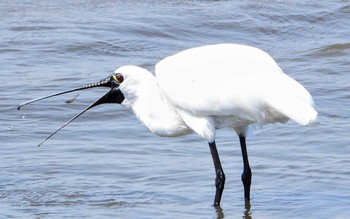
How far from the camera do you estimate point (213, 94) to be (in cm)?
749

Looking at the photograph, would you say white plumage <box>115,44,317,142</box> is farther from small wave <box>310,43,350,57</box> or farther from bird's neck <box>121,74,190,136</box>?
small wave <box>310,43,350,57</box>

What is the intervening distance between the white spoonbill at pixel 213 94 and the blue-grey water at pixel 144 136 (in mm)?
448

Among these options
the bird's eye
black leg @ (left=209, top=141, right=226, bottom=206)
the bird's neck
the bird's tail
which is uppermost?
the bird's tail

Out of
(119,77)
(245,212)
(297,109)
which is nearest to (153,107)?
(119,77)

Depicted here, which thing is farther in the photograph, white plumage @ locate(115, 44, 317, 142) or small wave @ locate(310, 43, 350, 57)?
small wave @ locate(310, 43, 350, 57)

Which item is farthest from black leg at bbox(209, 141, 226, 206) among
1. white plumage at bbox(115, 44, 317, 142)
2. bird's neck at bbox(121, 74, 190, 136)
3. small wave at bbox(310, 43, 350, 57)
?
small wave at bbox(310, 43, 350, 57)

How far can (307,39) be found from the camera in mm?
14633

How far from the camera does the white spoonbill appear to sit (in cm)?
725

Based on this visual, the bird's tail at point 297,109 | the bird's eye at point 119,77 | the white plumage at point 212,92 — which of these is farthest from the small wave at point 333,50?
the bird's tail at point 297,109

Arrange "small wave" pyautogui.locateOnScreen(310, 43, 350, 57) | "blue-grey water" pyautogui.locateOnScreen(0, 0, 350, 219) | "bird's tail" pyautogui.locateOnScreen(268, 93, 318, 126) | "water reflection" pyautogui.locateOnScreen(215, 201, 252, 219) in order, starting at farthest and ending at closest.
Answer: "small wave" pyautogui.locateOnScreen(310, 43, 350, 57)
"blue-grey water" pyautogui.locateOnScreen(0, 0, 350, 219)
"water reflection" pyautogui.locateOnScreen(215, 201, 252, 219)
"bird's tail" pyautogui.locateOnScreen(268, 93, 318, 126)

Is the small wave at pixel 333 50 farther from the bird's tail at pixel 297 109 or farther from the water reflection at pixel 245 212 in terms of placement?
the bird's tail at pixel 297 109

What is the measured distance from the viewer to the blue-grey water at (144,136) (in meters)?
7.75

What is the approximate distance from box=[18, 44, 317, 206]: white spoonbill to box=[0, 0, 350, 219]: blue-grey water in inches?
17.7

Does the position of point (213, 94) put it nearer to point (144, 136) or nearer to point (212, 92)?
point (212, 92)
